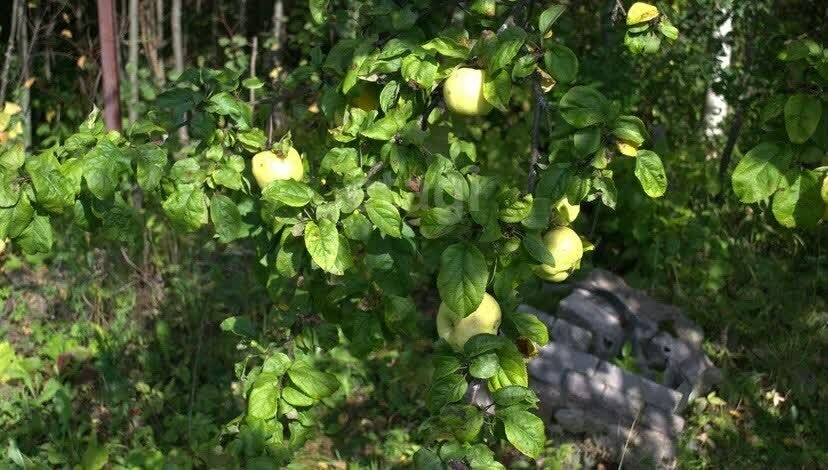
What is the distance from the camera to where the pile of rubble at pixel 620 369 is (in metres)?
2.88

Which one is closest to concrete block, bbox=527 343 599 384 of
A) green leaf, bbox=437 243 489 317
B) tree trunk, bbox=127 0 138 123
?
green leaf, bbox=437 243 489 317

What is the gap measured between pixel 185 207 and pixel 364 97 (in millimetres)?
396

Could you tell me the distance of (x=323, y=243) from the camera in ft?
4.14

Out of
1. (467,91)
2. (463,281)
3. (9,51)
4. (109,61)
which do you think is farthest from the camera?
(9,51)

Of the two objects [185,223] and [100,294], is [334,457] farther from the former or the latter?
[185,223]

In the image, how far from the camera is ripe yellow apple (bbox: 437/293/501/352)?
1.32 meters

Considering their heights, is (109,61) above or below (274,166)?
below

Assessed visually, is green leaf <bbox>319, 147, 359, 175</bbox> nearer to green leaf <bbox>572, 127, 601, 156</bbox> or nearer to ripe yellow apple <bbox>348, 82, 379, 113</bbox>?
ripe yellow apple <bbox>348, 82, 379, 113</bbox>

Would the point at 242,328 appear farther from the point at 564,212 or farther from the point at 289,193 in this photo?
the point at 564,212

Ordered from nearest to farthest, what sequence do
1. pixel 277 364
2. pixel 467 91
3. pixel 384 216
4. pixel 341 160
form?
pixel 384 216
pixel 467 91
pixel 341 160
pixel 277 364

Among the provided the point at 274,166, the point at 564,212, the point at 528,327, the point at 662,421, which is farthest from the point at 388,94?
the point at 662,421

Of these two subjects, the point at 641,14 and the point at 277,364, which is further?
the point at 277,364

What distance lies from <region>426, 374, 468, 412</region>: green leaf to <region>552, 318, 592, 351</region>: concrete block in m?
2.04

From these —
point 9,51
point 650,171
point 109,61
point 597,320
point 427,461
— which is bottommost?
point 597,320
